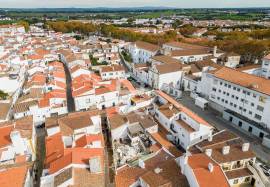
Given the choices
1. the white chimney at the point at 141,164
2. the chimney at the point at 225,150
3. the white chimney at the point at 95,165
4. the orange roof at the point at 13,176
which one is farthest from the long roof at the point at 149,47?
the orange roof at the point at 13,176

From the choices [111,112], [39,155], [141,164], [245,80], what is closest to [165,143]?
[141,164]

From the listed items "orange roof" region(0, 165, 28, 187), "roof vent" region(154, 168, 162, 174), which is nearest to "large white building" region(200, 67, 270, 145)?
"roof vent" region(154, 168, 162, 174)

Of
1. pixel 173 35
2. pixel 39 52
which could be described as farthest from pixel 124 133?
pixel 173 35

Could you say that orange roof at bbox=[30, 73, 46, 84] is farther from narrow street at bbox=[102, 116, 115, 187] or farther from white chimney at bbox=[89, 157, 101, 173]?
white chimney at bbox=[89, 157, 101, 173]

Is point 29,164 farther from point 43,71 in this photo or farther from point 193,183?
point 43,71

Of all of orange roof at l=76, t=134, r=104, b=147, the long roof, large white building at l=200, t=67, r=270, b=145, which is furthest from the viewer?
the long roof

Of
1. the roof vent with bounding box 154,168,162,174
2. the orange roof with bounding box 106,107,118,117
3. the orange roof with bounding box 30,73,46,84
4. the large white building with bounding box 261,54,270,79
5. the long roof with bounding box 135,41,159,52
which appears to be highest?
the long roof with bounding box 135,41,159,52

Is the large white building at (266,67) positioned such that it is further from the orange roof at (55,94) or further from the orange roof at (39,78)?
the orange roof at (39,78)
